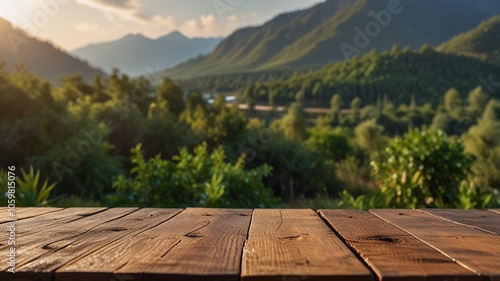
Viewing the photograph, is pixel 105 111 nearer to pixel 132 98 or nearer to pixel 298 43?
pixel 132 98

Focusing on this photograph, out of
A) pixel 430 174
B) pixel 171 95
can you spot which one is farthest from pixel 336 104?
pixel 430 174

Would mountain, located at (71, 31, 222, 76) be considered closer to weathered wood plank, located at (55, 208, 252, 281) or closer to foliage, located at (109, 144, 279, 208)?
foliage, located at (109, 144, 279, 208)

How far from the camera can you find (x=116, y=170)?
8.80m

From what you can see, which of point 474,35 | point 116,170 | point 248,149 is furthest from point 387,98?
point 116,170

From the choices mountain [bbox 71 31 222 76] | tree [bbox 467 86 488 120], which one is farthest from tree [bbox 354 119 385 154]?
mountain [bbox 71 31 222 76]

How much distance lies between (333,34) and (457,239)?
329 ft

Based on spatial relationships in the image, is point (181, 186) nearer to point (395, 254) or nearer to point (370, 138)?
point (395, 254)

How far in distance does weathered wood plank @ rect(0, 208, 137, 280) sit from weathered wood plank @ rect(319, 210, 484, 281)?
635 mm

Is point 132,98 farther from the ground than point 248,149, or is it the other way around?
point 132,98

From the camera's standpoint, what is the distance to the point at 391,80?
62.4m

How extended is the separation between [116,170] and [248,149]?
5266 mm

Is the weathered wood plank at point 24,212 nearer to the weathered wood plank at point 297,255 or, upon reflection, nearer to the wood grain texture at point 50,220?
the wood grain texture at point 50,220

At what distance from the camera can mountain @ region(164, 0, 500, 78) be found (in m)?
97.7

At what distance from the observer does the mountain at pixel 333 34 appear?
9769cm
